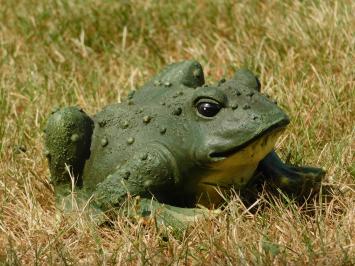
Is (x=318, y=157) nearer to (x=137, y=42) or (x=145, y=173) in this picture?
(x=145, y=173)

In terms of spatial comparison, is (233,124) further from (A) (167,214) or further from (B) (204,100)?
(A) (167,214)

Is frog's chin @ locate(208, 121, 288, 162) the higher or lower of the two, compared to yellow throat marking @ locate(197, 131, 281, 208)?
higher

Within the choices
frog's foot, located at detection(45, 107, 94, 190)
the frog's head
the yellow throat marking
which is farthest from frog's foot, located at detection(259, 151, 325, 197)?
frog's foot, located at detection(45, 107, 94, 190)

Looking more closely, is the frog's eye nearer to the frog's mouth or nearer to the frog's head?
the frog's head

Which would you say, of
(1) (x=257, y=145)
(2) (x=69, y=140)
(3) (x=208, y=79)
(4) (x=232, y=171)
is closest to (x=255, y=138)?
(1) (x=257, y=145)

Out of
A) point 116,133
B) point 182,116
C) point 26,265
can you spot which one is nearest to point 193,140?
point 182,116

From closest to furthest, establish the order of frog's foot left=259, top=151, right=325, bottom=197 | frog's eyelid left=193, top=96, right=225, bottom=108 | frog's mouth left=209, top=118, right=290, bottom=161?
frog's mouth left=209, top=118, right=290, bottom=161 < frog's eyelid left=193, top=96, right=225, bottom=108 < frog's foot left=259, top=151, right=325, bottom=197

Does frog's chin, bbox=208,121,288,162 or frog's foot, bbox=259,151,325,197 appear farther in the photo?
frog's foot, bbox=259,151,325,197

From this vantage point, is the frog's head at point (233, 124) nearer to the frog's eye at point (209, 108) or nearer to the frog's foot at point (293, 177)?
the frog's eye at point (209, 108)
